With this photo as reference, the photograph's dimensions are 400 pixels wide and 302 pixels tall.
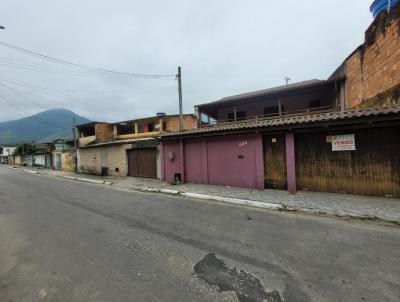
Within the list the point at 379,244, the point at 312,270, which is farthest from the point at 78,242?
the point at 379,244

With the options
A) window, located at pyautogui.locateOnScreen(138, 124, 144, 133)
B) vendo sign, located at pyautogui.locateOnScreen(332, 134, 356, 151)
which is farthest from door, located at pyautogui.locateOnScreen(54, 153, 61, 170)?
vendo sign, located at pyautogui.locateOnScreen(332, 134, 356, 151)

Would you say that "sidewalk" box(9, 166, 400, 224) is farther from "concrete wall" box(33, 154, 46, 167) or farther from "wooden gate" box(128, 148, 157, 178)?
"concrete wall" box(33, 154, 46, 167)

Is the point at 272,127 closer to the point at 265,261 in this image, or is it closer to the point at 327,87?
the point at 265,261

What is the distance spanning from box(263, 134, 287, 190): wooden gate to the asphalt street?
324 centimetres

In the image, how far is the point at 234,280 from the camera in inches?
115

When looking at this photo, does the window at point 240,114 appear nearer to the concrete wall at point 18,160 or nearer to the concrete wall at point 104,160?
the concrete wall at point 104,160

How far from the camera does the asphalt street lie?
8.90 feet

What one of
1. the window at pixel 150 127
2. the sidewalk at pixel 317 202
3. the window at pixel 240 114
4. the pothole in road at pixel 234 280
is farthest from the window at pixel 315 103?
the window at pixel 150 127

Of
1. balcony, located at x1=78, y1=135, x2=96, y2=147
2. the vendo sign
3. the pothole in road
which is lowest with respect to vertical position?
the pothole in road

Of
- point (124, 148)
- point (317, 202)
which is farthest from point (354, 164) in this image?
point (124, 148)

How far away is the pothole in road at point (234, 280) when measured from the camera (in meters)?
2.58

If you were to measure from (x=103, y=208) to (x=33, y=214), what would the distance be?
2.12 meters

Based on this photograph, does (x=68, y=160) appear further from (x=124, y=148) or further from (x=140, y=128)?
(x=124, y=148)

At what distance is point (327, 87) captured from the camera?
1462 cm
